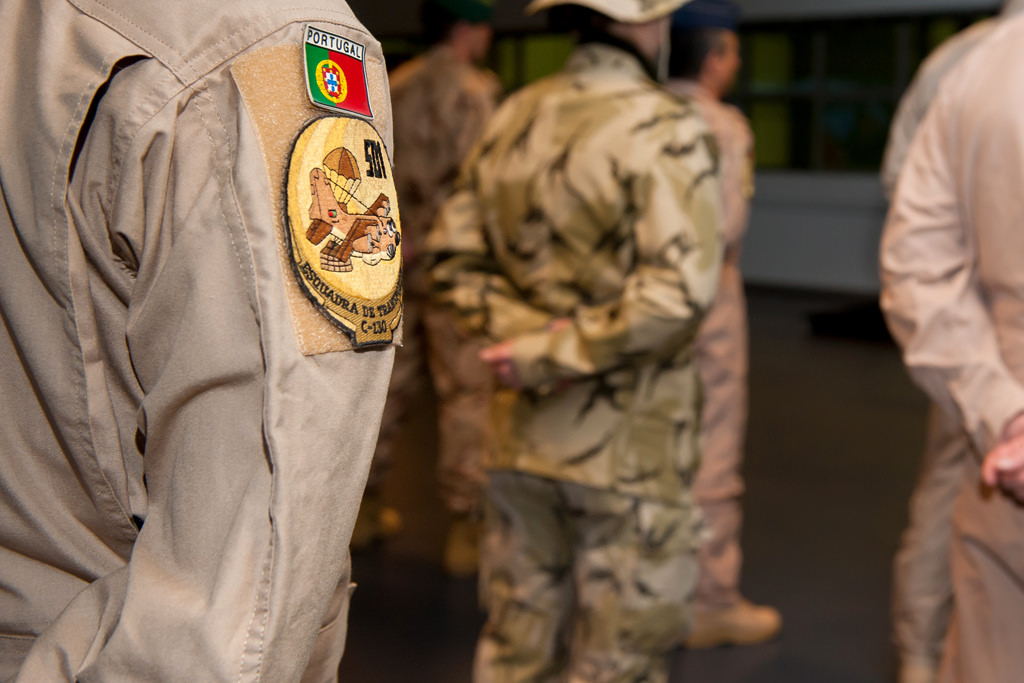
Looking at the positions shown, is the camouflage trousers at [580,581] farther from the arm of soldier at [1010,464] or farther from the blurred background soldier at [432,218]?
the blurred background soldier at [432,218]

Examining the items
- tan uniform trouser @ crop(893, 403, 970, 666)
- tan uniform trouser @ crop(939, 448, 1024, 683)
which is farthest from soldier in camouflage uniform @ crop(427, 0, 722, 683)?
tan uniform trouser @ crop(893, 403, 970, 666)

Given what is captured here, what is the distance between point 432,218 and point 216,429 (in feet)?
9.35

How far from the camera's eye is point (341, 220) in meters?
0.71

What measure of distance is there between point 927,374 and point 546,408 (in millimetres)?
673

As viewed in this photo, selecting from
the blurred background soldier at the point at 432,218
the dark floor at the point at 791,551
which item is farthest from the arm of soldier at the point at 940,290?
the blurred background soldier at the point at 432,218

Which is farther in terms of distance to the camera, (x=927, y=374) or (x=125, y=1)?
(x=927, y=374)

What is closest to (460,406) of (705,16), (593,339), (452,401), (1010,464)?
(452,401)

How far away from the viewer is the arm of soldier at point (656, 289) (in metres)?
1.75

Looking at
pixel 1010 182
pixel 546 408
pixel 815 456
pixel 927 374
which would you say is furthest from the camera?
pixel 815 456

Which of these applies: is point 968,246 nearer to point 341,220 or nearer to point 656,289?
point 656,289

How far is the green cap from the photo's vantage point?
11.1 ft

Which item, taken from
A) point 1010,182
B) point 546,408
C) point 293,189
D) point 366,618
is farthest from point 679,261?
point 366,618

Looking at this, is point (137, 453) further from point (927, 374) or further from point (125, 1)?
point (927, 374)

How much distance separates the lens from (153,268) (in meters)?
0.70
